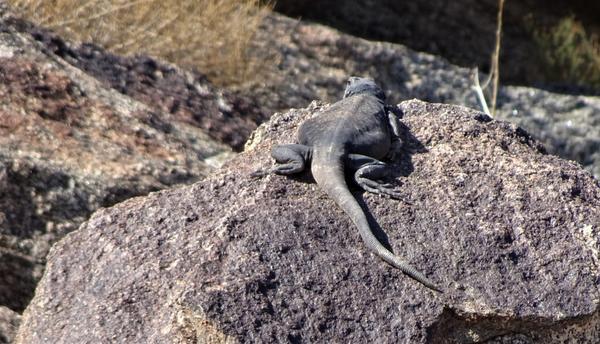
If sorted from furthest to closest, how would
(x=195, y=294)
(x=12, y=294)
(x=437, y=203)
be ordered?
(x=12, y=294), (x=437, y=203), (x=195, y=294)

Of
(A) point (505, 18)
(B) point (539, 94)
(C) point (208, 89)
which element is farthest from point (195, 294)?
(A) point (505, 18)

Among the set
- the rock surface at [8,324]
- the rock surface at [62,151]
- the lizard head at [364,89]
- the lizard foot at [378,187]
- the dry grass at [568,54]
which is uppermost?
the rock surface at [62,151]

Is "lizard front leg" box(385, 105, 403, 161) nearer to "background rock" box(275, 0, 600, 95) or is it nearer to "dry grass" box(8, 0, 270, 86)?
"dry grass" box(8, 0, 270, 86)

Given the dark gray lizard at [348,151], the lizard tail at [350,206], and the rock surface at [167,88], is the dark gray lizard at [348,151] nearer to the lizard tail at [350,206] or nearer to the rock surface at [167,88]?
the lizard tail at [350,206]

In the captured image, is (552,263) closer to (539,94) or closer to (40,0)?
(40,0)

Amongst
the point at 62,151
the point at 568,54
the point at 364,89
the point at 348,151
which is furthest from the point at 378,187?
the point at 568,54

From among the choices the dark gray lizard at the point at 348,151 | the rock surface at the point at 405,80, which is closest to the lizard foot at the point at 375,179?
the dark gray lizard at the point at 348,151
